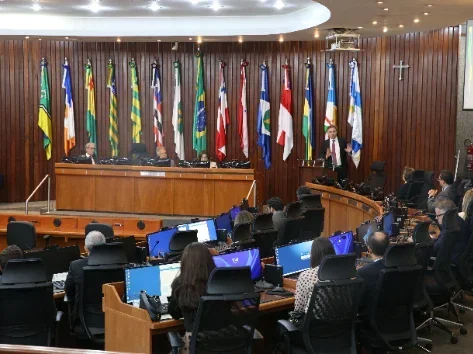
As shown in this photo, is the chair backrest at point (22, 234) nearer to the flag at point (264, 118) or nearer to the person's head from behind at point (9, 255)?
the person's head from behind at point (9, 255)

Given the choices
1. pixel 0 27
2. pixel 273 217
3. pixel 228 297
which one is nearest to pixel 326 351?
pixel 228 297

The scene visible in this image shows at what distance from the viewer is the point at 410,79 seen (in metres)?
16.9

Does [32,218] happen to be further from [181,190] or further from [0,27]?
[0,27]

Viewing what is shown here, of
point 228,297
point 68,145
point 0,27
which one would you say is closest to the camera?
point 228,297

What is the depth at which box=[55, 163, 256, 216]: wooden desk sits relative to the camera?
15.8 metres

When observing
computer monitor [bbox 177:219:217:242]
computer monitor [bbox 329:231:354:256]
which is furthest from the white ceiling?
computer monitor [bbox 329:231:354:256]

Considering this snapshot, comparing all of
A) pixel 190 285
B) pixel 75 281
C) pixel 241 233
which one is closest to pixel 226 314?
→ pixel 190 285

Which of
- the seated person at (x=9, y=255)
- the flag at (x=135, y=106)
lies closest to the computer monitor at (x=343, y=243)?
the seated person at (x=9, y=255)

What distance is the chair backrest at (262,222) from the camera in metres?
9.74

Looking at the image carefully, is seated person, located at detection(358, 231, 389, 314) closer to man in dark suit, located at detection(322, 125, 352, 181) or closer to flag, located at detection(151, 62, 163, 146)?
man in dark suit, located at detection(322, 125, 352, 181)

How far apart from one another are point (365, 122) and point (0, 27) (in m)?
8.23

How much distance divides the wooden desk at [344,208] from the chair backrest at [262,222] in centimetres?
283

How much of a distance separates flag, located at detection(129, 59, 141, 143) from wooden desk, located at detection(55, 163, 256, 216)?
288 centimetres

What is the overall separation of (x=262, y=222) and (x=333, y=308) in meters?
3.59
